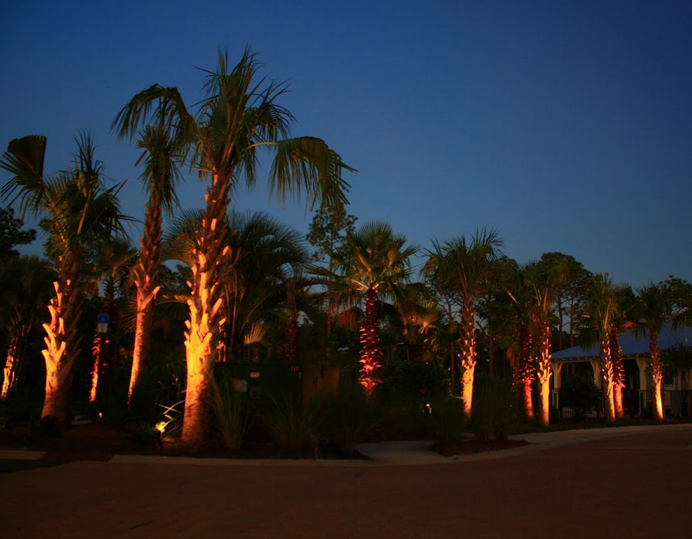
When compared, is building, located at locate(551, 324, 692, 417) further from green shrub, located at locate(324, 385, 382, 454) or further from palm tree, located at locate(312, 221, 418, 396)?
green shrub, located at locate(324, 385, 382, 454)

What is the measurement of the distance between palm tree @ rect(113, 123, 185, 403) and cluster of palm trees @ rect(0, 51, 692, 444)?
0.03m

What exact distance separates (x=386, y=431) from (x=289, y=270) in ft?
24.9

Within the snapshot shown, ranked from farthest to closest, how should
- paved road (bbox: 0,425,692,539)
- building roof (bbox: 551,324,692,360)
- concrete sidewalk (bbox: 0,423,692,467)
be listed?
1. building roof (bbox: 551,324,692,360)
2. concrete sidewalk (bbox: 0,423,692,467)
3. paved road (bbox: 0,425,692,539)

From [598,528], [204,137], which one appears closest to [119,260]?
[204,137]

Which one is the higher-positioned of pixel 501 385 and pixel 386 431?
pixel 501 385

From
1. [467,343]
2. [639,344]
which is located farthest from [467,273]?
[639,344]

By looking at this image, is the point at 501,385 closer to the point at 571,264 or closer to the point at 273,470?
the point at 273,470

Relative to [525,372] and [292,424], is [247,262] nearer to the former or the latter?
[292,424]

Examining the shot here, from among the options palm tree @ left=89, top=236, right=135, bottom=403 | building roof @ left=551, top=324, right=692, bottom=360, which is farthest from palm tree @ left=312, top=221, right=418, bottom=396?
building roof @ left=551, top=324, right=692, bottom=360

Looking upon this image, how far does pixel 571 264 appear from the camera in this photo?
192 ft

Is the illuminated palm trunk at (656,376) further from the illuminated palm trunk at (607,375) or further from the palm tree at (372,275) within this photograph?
the palm tree at (372,275)

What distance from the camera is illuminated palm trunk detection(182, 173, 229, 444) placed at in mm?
12586

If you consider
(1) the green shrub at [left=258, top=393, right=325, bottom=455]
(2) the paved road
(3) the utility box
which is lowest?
(2) the paved road

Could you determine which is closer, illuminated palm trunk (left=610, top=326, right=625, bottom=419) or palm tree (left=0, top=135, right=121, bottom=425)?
palm tree (left=0, top=135, right=121, bottom=425)
